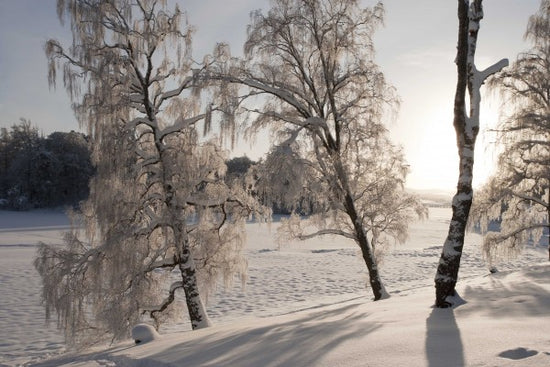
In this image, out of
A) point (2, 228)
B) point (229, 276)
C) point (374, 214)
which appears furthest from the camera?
point (2, 228)

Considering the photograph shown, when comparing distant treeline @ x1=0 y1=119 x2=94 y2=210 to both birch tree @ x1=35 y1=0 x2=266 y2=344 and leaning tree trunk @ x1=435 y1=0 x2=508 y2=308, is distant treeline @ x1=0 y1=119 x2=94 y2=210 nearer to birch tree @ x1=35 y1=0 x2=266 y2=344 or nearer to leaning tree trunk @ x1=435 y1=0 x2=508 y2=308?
birch tree @ x1=35 y1=0 x2=266 y2=344

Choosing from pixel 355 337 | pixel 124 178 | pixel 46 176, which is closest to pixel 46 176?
pixel 46 176

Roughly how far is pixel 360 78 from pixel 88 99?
6283mm

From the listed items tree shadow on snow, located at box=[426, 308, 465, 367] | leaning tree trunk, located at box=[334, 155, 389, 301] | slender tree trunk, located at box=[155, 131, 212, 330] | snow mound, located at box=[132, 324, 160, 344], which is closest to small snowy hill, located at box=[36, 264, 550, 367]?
tree shadow on snow, located at box=[426, 308, 465, 367]

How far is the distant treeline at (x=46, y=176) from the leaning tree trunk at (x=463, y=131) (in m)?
45.7

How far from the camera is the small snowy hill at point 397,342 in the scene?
3.46 m

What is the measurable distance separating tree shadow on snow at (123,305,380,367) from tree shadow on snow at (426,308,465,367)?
2.32 ft

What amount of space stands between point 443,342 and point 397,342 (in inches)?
16.7

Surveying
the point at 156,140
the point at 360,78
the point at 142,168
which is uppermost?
the point at 360,78

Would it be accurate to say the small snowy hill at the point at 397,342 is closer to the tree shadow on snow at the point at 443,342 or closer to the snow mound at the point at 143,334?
the tree shadow on snow at the point at 443,342

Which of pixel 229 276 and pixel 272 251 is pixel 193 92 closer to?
pixel 229 276

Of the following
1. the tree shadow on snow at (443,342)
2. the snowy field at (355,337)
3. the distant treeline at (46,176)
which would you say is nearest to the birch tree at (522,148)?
the snowy field at (355,337)

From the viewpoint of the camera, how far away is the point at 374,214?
36.4 feet

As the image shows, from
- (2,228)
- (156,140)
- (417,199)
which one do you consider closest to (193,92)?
(156,140)
